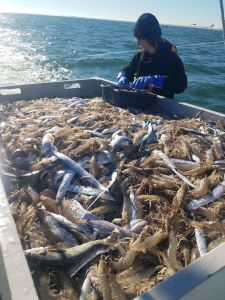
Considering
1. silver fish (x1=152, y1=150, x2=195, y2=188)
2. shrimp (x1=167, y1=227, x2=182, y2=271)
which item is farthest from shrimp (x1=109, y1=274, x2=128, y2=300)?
silver fish (x1=152, y1=150, x2=195, y2=188)

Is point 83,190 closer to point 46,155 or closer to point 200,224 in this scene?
point 46,155

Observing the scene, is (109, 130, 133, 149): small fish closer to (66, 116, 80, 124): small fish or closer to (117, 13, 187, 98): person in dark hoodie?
(66, 116, 80, 124): small fish

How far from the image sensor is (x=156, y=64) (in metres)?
7.33

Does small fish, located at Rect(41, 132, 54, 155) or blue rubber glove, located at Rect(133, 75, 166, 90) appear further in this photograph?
blue rubber glove, located at Rect(133, 75, 166, 90)

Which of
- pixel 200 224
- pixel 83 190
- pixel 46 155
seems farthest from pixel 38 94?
pixel 200 224

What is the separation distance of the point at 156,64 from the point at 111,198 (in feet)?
13.7

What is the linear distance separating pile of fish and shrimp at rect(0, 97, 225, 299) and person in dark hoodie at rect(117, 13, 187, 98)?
100 centimetres

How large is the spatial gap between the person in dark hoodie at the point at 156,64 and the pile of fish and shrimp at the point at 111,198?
1000mm

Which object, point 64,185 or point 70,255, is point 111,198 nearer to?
point 64,185

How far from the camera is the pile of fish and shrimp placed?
3004 millimetres

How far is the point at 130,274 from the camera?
295 cm

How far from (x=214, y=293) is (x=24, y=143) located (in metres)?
3.86

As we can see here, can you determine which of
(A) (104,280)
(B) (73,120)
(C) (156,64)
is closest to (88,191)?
(A) (104,280)

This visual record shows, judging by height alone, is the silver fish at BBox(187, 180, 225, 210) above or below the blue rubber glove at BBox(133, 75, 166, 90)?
below
